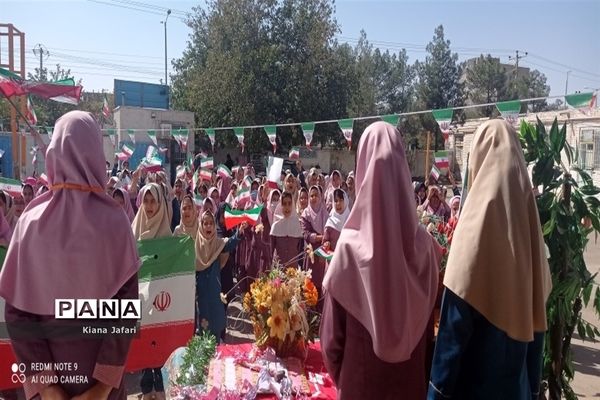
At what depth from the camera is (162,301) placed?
3795 millimetres

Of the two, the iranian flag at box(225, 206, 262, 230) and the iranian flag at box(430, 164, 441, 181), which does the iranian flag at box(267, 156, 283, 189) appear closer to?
the iranian flag at box(225, 206, 262, 230)

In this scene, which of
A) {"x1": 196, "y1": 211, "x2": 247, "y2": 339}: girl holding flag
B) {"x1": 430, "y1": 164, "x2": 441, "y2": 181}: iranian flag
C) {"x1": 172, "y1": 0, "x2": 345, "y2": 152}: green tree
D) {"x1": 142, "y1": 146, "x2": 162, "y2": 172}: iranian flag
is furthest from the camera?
{"x1": 172, "y1": 0, "x2": 345, "y2": 152}: green tree

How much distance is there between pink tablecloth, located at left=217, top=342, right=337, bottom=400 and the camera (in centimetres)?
253

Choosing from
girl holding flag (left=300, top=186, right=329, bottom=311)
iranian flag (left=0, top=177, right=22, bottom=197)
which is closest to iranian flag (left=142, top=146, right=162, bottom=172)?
iranian flag (left=0, top=177, right=22, bottom=197)

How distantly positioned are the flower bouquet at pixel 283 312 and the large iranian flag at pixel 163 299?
113 cm

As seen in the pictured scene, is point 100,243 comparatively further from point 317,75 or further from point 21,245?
point 317,75

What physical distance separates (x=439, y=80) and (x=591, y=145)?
847 inches

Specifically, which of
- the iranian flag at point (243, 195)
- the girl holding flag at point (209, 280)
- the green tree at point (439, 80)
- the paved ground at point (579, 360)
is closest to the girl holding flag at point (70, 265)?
the paved ground at point (579, 360)

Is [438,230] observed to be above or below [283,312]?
above

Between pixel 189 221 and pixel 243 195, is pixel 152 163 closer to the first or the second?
pixel 243 195

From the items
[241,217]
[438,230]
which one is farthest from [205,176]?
[438,230]

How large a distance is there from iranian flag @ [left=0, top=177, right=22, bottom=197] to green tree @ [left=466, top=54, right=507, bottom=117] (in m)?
36.8

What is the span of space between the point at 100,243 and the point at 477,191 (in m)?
1.56

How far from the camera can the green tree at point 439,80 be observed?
1420 inches
